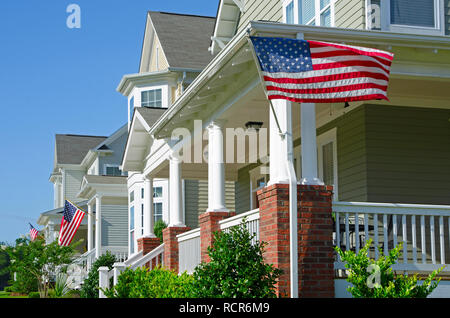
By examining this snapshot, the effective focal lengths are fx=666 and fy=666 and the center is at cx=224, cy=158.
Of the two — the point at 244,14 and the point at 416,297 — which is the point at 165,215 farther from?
the point at 416,297

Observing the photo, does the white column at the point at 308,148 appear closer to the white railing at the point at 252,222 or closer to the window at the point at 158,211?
the white railing at the point at 252,222

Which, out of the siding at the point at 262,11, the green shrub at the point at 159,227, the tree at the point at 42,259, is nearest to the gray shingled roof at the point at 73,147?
the tree at the point at 42,259

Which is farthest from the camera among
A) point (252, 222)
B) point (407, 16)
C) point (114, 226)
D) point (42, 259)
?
point (114, 226)

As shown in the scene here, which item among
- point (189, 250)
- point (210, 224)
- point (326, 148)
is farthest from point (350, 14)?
point (189, 250)

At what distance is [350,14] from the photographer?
1350 centimetres

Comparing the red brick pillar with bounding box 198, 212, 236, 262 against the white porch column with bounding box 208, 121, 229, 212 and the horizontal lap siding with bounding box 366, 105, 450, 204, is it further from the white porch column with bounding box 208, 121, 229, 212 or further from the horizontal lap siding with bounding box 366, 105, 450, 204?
the horizontal lap siding with bounding box 366, 105, 450, 204

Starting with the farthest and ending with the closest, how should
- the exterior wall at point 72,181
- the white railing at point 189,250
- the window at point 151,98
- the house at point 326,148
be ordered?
1. the exterior wall at point 72,181
2. the window at point 151,98
3. the white railing at point 189,250
4. the house at point 326,148

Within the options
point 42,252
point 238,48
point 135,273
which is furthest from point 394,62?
point 42,252

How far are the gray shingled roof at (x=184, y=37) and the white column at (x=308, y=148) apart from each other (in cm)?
1578

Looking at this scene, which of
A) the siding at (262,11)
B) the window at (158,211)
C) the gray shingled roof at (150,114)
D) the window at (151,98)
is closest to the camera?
the siding at (262,11)

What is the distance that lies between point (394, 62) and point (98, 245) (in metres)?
19.3

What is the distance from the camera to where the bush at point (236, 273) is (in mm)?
9094

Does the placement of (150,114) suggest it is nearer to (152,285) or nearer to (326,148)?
(326,148)

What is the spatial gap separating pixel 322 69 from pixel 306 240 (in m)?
2.40
